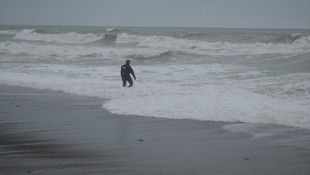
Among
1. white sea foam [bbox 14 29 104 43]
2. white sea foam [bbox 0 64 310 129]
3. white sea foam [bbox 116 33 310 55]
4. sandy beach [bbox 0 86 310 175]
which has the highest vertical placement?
white sea foam [bbox 14 29 104 43]

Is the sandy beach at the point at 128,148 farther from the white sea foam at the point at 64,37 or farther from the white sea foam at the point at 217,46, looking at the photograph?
the white sea foam at the point at 64,37

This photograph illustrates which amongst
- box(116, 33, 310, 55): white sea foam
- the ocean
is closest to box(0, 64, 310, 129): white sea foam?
the ocean

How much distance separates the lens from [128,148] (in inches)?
249

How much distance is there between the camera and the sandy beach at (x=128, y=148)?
5305mm

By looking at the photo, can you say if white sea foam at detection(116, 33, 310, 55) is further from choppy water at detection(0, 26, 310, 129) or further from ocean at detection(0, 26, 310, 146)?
ocean at detection(0, 26, 310, 146)

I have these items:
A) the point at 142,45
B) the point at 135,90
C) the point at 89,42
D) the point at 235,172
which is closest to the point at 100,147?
the point at 235,172

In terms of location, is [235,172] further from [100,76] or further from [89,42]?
[89,42]

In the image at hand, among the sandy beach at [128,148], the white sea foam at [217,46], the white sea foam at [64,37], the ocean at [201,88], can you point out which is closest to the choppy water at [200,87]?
the ocean at [201,88]

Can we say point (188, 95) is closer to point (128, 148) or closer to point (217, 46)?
point (128, 148)

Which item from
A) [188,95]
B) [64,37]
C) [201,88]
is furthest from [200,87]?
[64,37]

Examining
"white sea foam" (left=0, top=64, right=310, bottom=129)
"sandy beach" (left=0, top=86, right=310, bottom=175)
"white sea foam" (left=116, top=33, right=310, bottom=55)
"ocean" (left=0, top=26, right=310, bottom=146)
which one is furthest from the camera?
"white sea foam" (left=116, top=33, right=310, bottom=55)

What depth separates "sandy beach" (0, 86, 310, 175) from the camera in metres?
5.30

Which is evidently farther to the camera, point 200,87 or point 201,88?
point 200,87

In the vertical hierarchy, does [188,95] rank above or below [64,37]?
below
